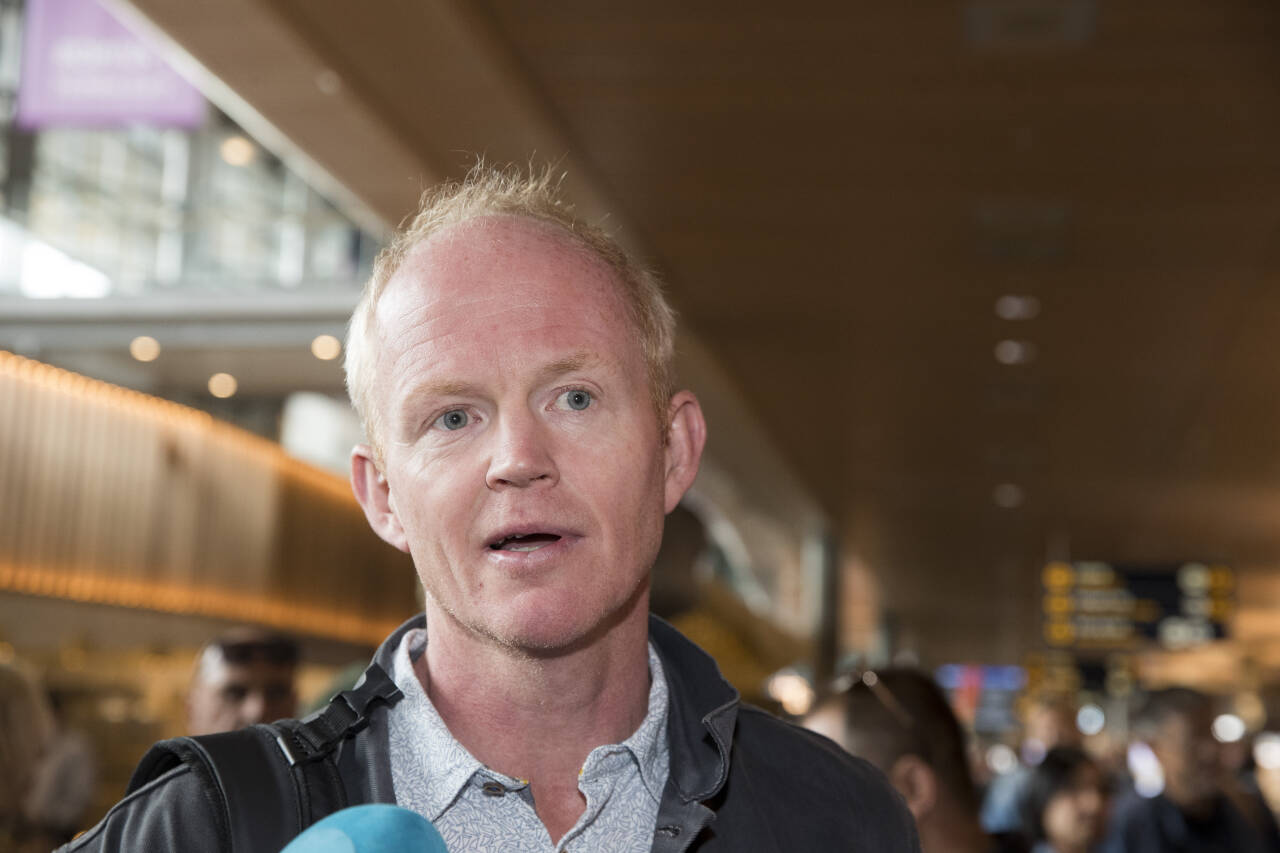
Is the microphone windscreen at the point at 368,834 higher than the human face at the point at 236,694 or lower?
lower

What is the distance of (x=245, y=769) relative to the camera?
4.15 ft

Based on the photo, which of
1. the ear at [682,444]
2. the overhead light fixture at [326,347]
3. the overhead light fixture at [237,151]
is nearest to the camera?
the ear at [682,444]

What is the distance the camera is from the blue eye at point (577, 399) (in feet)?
4.57

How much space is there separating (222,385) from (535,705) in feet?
30.7

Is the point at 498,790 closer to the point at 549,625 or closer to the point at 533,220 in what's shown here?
the point at 549,625

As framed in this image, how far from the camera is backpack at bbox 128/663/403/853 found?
124cm

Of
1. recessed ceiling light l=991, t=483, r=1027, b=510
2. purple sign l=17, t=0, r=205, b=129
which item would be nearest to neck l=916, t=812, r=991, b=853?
purple sign l=17, t=0, r=205, b=129

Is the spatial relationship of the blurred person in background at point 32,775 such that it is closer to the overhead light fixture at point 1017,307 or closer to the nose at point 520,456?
the nose at point 520,456

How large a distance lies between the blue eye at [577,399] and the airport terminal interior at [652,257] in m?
1.17

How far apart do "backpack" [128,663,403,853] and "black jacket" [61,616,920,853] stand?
0.07ft

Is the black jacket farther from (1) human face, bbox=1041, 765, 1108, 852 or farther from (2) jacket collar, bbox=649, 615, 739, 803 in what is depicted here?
(1) human face, bbox=1041, 765, 1108, 852

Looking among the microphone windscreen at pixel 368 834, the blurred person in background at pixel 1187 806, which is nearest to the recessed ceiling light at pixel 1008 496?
the blurred person in background at pixel 1187 806

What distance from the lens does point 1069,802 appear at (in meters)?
5.95

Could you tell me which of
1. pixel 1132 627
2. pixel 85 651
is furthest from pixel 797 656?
pixel 85 651
